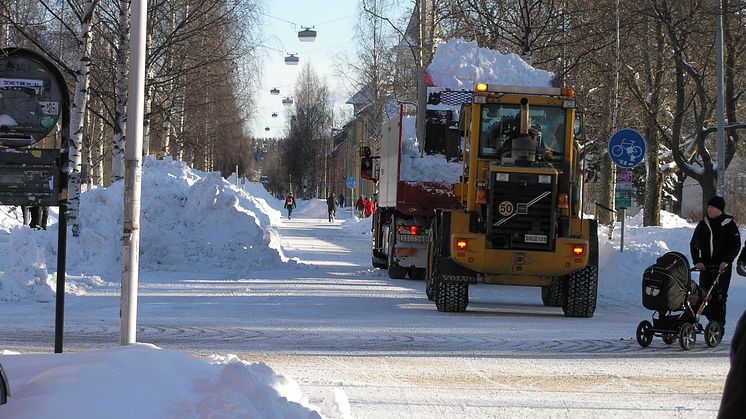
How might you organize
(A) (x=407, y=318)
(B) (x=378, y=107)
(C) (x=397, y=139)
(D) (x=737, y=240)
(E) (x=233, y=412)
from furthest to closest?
(B) (x=378, y=107) < (C) (x=397, y=139) < (A) (x=407, y=318) < (D) (x=737, y=240) < (E) (x=233, y=412)

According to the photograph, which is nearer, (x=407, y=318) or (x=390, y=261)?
(x=407, y=318)

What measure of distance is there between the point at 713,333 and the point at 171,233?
13.5 m

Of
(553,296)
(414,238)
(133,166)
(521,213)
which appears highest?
(133,166)

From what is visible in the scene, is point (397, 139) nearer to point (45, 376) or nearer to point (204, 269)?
point (204, 269)

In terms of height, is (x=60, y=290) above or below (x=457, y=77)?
below

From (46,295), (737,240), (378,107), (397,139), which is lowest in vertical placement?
(46,295)

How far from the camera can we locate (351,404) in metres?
8.30

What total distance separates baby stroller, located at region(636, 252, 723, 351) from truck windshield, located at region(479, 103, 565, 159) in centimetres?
387

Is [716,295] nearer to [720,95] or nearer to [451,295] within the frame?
[451,295]

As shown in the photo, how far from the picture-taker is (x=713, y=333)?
12.8m

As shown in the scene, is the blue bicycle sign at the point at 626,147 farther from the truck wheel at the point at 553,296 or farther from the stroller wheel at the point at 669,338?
the stroller wheel at the point at 669,338

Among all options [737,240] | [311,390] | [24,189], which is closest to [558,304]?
[737,240]

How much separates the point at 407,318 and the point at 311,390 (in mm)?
6531

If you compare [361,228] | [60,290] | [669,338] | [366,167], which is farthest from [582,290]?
Result: [361,228]
